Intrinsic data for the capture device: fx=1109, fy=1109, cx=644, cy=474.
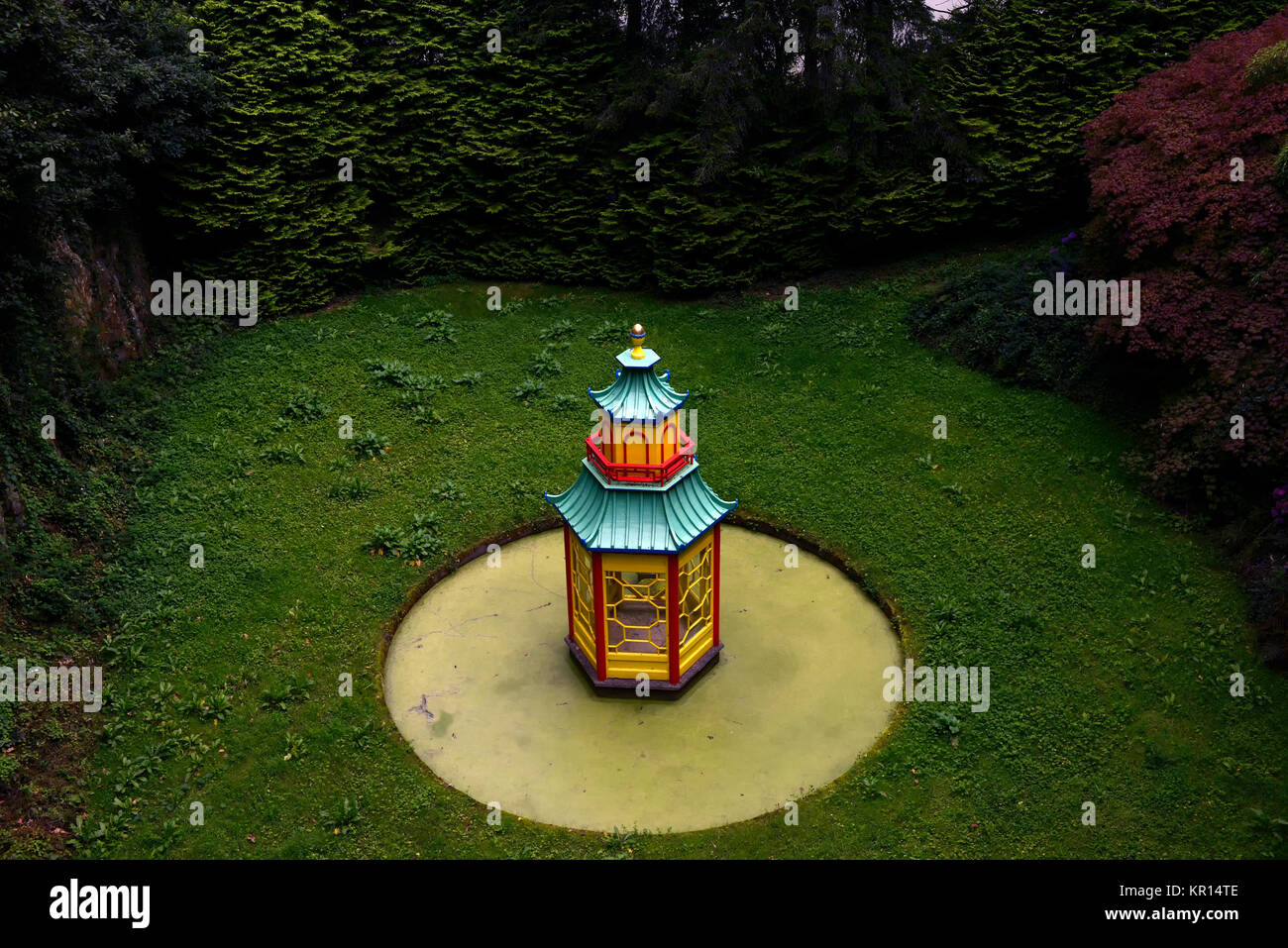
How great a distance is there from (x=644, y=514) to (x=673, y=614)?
1.48 m

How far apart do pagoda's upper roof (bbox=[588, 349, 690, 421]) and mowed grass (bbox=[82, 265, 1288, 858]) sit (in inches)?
174

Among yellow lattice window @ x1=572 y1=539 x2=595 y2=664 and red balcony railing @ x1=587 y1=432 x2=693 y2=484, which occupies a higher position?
red balcony railing @ x1=587 y1=432 x2=693 y2=484

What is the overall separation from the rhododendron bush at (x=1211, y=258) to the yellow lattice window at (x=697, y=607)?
772 centimetres

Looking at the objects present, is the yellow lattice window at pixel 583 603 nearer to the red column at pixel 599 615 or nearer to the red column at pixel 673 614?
the red column at pixel 599 615

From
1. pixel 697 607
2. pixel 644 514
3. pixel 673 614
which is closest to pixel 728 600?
pixel 697 607

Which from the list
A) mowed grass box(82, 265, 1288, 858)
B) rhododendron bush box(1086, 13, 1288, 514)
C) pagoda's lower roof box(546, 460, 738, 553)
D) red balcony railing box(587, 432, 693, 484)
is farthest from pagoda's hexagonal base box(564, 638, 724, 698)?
rhododendron bush box(1086, 13, 1288, 514)

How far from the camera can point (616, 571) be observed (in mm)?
15141

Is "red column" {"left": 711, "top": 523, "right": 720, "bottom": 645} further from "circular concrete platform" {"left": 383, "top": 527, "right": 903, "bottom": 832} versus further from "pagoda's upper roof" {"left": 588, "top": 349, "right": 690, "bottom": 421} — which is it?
"pagoda's upper roof" {"left": 588, "top": 349, "right": 690, "bottom": 421}

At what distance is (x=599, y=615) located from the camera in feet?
49.6

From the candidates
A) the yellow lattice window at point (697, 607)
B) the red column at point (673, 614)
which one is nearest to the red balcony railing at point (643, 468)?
the red column at point (673, 614)

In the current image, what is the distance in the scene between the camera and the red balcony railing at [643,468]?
47.4 ft

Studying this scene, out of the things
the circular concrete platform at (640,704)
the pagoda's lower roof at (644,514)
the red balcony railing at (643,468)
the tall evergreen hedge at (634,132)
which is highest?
the tall evergreen hedge at (634,132)

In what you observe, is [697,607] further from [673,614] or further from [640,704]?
[640,704]

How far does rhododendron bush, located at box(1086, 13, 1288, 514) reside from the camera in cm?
1681
